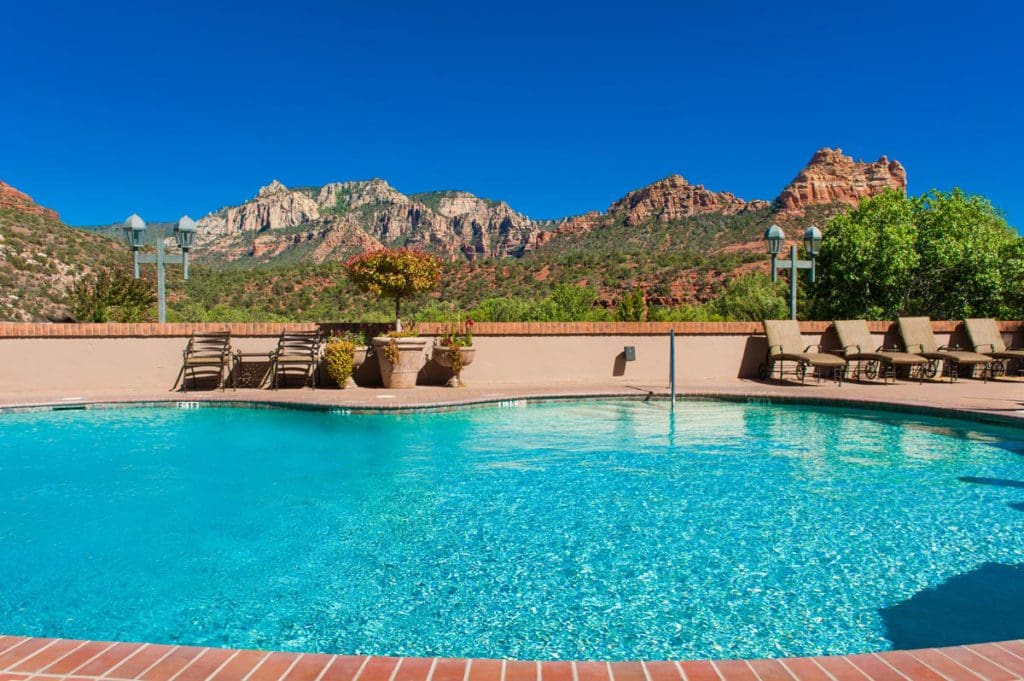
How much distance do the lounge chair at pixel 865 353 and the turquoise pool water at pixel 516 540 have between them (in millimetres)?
4054

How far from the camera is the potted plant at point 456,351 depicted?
10.8 m

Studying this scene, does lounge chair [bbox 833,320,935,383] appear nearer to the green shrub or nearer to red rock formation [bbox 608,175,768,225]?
the green shrub

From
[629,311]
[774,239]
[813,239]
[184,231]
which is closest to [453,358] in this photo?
[184,231]

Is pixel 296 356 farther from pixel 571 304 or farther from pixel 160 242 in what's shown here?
pixel 571 304

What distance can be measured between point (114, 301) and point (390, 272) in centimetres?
972

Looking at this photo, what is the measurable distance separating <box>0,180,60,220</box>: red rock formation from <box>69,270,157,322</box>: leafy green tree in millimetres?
26999

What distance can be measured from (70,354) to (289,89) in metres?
21.1

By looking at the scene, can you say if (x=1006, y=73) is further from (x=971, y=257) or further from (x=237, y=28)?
(x=237, y=28)

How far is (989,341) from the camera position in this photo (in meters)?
12.4

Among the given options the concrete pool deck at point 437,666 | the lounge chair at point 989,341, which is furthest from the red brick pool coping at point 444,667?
the lounge chair at point 989,341

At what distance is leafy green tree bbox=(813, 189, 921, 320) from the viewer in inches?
593

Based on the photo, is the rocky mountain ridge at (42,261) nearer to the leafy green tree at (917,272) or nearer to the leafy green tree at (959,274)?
the leafy green tree at (917,272)

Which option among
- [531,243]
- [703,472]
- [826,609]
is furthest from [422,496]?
[531,243]

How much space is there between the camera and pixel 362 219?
86938 mm
